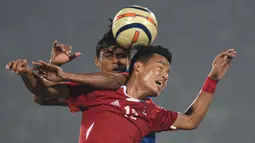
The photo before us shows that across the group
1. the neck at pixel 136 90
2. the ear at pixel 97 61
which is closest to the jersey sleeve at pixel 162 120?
the neck at pixel 136 90

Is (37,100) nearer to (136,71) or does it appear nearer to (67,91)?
(67,91)

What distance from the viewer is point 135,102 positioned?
5.11m

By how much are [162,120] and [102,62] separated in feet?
3.20

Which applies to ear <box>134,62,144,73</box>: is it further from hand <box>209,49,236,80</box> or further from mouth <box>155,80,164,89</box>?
hand <box>209,49,236,80</box>

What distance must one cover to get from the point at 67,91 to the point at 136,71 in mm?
843

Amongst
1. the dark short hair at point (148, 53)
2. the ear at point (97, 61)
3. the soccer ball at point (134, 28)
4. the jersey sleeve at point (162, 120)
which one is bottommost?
the jersey sleeve at point (162, 120)

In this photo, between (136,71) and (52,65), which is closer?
(52,65)

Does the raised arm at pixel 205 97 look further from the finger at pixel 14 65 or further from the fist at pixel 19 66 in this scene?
the finger at pixel 14 65

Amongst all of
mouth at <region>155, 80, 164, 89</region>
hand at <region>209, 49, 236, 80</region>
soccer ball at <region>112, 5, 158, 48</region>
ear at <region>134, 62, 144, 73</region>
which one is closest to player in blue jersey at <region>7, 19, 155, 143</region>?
ear at <region>134, 62, 144, 73</region>

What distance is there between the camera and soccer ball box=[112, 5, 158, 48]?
509cm

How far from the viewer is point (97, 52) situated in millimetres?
5887

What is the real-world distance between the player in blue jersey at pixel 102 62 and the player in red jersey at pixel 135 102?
14cm

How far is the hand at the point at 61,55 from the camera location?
488 cm

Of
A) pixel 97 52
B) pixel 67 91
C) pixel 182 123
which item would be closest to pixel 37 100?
pixel 67 91
